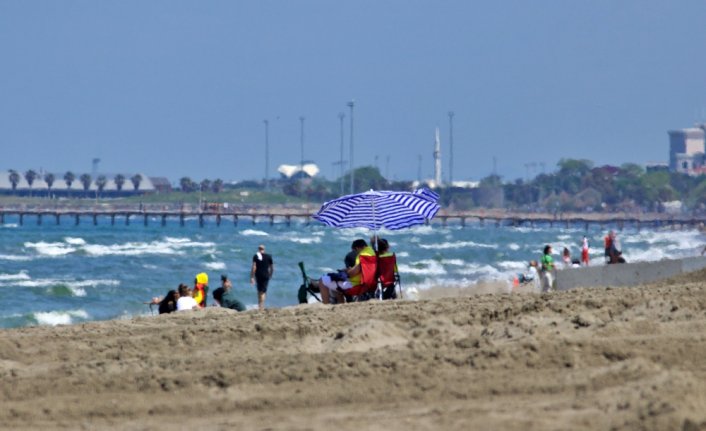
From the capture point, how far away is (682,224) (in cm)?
14588

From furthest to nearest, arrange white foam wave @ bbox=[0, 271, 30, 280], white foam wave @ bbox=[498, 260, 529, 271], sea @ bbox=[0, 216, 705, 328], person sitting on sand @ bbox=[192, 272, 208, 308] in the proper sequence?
white foam wave @ bbox=[498, 260, 529, 271] → white foam wave @ bbox=[0, 271, 30, 280] → sea @ bbox=[0, 216, 705, 328] → person sitting on sand @ bbox=[192, 272, 208, 308]

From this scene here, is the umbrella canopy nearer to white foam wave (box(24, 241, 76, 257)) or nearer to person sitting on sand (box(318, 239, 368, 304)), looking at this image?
person sitting on sand (box(318, 239, 368, 304))

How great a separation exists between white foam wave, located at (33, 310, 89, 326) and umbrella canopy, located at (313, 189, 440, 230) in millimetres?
7787

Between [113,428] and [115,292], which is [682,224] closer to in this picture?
[115,292]

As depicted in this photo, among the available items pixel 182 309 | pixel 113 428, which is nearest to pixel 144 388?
pixel 113 428

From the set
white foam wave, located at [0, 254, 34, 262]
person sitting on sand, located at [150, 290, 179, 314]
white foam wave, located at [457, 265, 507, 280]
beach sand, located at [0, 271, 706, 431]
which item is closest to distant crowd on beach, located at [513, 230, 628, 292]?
person sitting on sand, located at [150, 290, 179, 314]

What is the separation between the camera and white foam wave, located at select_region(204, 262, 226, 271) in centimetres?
4450

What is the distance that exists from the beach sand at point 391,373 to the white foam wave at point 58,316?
13.0 metres

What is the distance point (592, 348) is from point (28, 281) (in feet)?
91.5

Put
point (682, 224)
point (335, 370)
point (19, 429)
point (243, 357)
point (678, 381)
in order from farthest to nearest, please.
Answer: point (682, 224)
point (243, 357)
point (335, 370)
point (19, 429)
point (678, 381)

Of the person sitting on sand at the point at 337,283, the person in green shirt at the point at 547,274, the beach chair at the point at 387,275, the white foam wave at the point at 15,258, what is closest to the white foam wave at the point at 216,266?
the white foam wave at the point at 15,258

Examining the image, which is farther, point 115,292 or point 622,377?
point 115,292

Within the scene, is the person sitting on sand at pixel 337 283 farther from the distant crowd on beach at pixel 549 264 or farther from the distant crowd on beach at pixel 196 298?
the distant crowd on beach at pixel 549 264

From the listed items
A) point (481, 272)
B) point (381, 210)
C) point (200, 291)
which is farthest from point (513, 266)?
point (200, 291)
